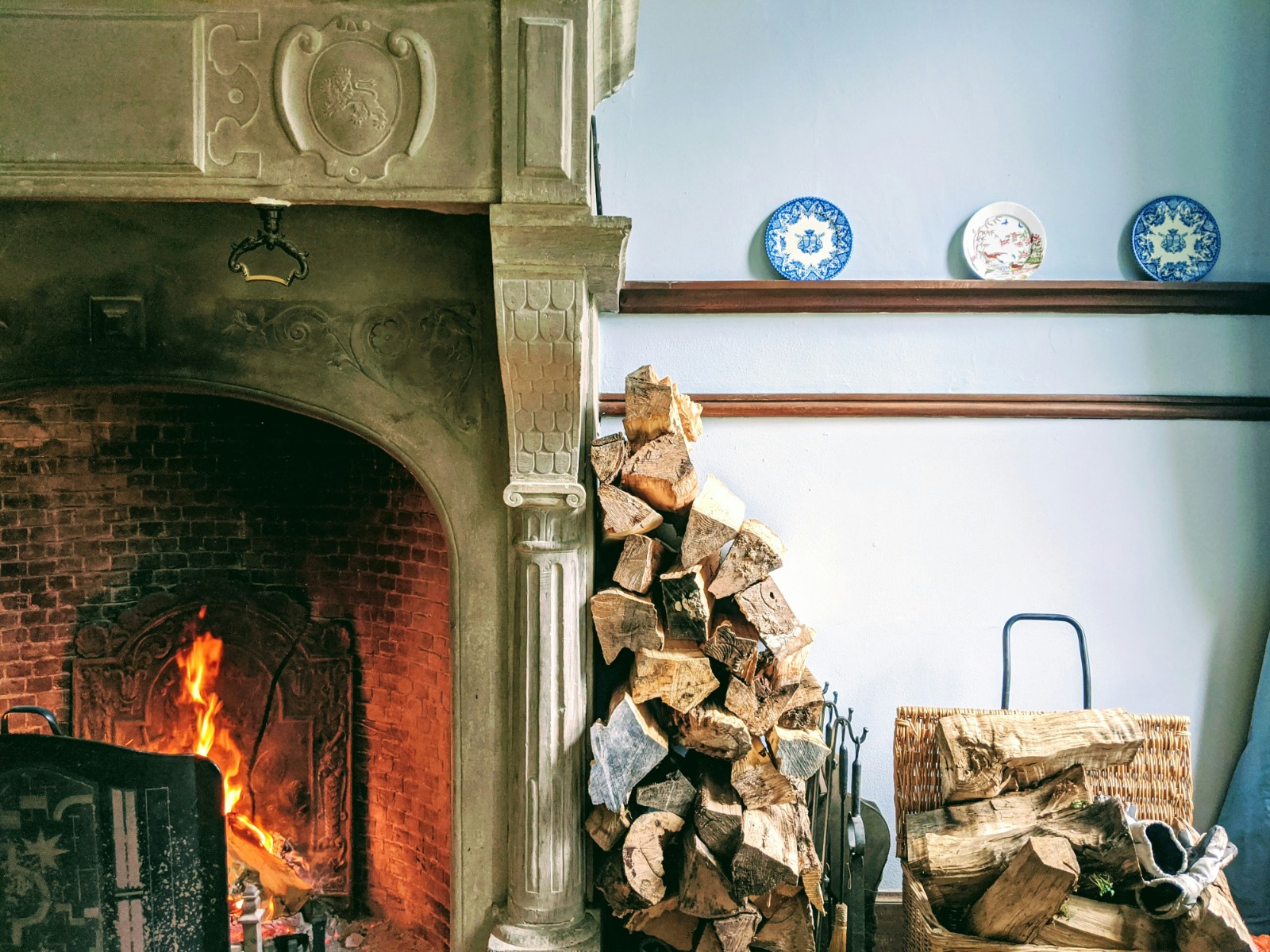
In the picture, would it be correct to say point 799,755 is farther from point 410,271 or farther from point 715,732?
point 410,271

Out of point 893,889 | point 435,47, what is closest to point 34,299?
point 435,47

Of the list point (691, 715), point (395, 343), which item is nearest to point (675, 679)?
point (691, 715)

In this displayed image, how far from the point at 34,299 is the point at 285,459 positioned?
0.92 m

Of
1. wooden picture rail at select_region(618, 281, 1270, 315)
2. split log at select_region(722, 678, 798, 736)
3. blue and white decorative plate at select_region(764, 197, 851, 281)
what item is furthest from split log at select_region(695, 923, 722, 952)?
blue and white decorative plate at select_region(764, 197, 851, 281)

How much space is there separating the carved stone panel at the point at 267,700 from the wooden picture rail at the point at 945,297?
146 cm

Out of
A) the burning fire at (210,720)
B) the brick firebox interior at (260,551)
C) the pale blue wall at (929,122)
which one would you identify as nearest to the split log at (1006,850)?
the brick firebox interior at (260,551)

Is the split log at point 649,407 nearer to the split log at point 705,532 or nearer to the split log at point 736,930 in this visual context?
the split log at point 705,532

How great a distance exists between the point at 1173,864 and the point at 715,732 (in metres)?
1.14

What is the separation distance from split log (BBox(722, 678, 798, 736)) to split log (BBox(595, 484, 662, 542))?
45 centimetres

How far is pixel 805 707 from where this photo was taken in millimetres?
2381

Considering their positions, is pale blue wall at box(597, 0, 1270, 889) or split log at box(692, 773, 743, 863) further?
pale blue wall at box(597, 0, 1270, 889)

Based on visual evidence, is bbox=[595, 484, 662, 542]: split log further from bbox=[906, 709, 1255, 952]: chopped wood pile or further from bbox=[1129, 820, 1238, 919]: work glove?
bbox=[1129, 820, 1238, 919]: work glove

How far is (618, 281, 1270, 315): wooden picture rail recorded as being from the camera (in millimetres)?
2898

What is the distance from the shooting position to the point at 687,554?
7.81ft
